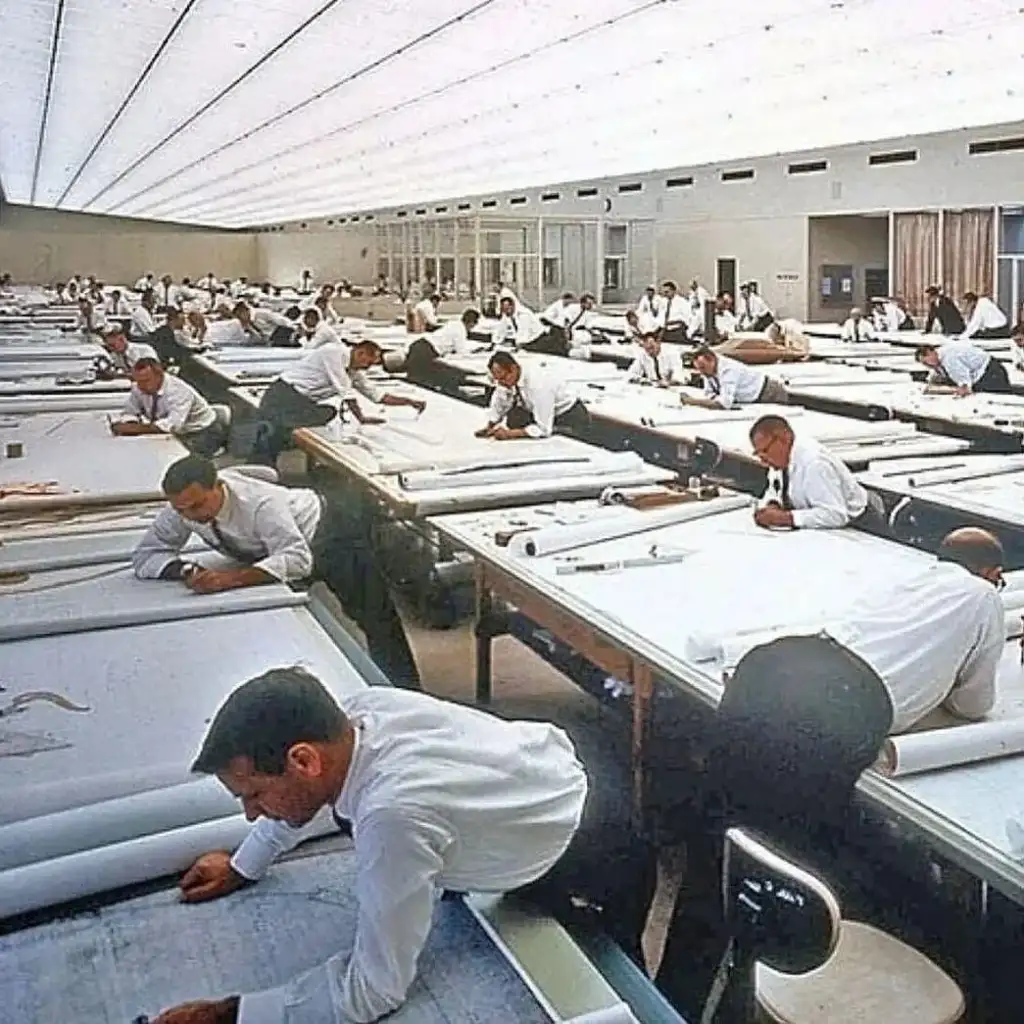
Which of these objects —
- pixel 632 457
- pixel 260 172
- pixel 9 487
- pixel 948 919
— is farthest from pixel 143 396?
pixel 260 172

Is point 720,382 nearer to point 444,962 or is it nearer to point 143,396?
point 143,396

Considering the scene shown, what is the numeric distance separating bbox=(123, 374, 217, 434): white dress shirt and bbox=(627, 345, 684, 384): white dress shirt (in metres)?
3.38

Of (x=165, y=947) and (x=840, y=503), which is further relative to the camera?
(x=840, y=503)

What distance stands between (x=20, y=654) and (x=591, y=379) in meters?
7.04

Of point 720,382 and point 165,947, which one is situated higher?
point 720,382

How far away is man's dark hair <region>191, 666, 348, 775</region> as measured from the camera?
5.82ft

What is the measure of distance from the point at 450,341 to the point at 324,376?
4806mm

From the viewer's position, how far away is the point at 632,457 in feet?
19.1

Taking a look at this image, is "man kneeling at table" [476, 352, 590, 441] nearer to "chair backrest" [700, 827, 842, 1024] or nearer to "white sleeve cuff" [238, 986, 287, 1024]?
"chair backrest" [700, 827, 842, 1024]

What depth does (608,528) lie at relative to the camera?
180 inches

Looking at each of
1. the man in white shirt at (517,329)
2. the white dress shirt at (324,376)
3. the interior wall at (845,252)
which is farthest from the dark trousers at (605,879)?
the interior wall at (845,252)

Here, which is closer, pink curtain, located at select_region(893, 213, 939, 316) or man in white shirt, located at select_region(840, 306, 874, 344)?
man in white shirt, located at select_region(840, 306, 874, 344)

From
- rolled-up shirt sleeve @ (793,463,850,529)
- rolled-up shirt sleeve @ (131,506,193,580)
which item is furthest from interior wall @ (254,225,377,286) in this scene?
rolled-up shirt sleeve @ (131,506,193,580)

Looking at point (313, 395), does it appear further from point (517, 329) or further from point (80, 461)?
point (517, 329)
